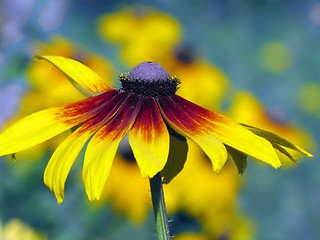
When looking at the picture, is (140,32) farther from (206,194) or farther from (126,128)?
(126,128)

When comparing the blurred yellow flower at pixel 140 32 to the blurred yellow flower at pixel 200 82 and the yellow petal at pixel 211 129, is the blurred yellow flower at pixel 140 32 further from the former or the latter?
the yellow petal at pixel 211 129

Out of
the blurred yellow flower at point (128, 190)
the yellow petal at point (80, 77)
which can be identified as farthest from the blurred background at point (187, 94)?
the yellow petal at point (80, 77)

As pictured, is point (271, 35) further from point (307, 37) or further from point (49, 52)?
point (49, 52)

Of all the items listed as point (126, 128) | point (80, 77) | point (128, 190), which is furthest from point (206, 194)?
point (126, 128)

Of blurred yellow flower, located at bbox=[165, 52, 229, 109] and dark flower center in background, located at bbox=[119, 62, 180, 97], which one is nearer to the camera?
dark flower center in background, located at bbox=[119, 62, 180, 97]

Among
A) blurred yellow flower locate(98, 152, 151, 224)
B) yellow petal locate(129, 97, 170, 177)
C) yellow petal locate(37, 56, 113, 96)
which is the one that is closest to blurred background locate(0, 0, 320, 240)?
blurred yellow flower locate(98, 152, 151, 224)

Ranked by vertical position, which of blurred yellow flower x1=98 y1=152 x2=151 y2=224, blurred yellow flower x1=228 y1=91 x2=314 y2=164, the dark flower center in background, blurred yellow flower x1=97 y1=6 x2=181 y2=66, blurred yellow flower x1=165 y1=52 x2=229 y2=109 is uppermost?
blurred yellow flower x1=97 y1=6 x2=181 y2=66

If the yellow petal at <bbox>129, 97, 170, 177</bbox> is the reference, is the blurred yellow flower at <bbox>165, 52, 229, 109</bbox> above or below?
above

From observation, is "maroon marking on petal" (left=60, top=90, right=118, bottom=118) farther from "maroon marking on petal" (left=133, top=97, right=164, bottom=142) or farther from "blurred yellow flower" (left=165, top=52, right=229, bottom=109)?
"blurred yellow flower" (left=165, top=52, right=229, bottom=109)
